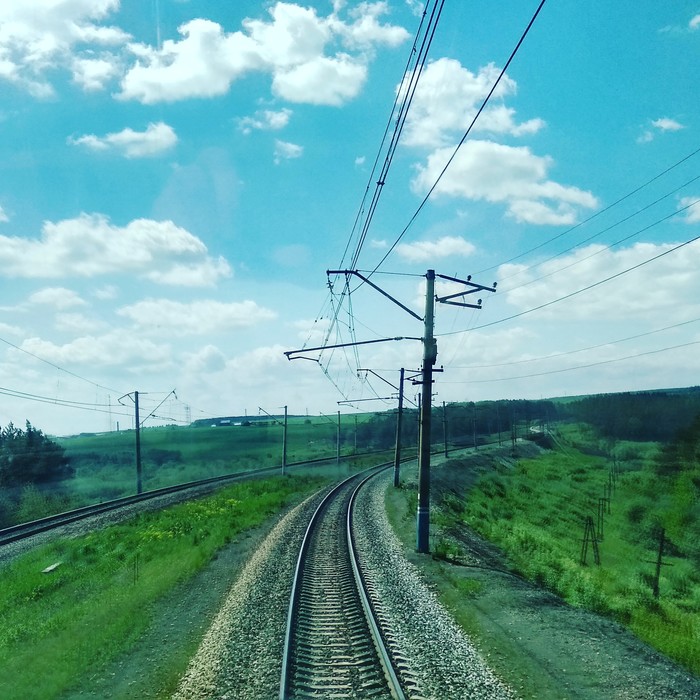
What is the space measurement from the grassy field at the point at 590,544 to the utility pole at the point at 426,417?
3912 mm

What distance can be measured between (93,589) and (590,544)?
4139cm

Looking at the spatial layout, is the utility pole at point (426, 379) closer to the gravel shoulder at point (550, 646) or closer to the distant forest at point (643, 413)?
the gravel shoulder at point (550, 646)

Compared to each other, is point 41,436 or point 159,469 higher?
point 41,436

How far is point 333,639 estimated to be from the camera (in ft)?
39.5

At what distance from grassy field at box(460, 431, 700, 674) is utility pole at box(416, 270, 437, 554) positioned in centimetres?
391

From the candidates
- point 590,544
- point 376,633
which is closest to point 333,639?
point 376,633

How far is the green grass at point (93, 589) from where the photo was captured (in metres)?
11.7

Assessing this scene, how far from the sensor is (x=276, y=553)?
2138 centimetres

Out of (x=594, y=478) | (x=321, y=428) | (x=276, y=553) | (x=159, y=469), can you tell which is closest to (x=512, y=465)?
(x=594, y=478)

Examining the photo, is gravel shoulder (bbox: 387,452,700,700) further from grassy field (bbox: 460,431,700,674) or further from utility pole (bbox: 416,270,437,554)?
utility pole (bbox: 416,270,437,554)

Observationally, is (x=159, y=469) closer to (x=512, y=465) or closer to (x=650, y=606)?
(x=512, y=465)

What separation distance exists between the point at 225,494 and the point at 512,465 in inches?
2310

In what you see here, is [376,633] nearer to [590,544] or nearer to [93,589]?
[93,589]

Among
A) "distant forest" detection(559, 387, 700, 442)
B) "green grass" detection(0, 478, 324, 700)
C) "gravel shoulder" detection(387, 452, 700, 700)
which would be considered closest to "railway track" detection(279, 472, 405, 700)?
"gravel shoulder" detection(387, 452, 700, 700)
